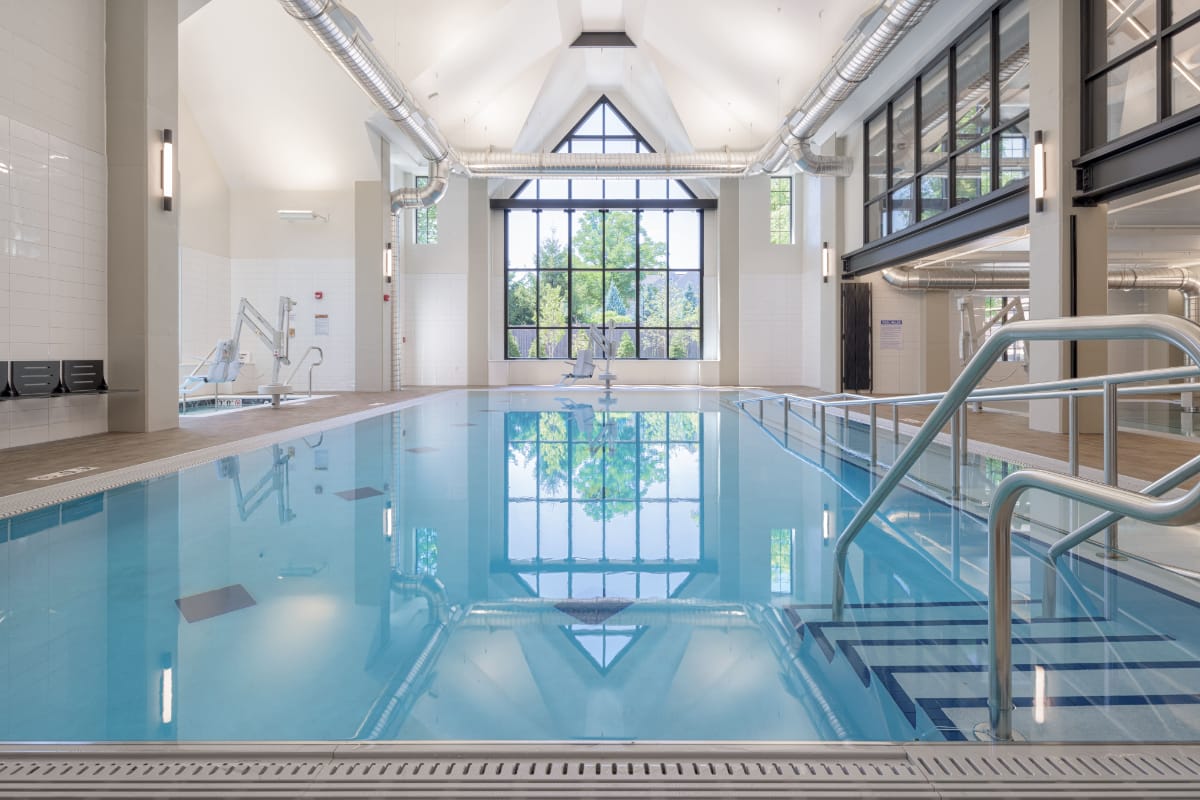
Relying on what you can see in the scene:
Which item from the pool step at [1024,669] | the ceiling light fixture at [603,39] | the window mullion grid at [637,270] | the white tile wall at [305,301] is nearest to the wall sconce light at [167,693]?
the pool step at [1024,669]

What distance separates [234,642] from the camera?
190 centimetres

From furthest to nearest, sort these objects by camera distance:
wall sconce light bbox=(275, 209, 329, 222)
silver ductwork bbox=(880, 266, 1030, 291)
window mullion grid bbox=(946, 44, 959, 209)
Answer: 1. wall sconce light bbox=(275, 209, 329, 222)
2. silver ductwork bbox=(880, 266, 1030, 291)
3. window mullion grid bbox=(946, 44, 959, 209)

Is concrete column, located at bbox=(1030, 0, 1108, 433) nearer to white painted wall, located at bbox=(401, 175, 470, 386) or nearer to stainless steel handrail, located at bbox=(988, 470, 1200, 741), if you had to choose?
stainless steel handrail, located at bbox=(988, 470, 1200, 741)

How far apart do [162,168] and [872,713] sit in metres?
7.79

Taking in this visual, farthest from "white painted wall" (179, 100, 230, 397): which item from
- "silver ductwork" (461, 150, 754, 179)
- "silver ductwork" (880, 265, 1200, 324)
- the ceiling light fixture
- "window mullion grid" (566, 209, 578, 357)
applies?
"silver ductwork" (880, 265, 1200, 324)

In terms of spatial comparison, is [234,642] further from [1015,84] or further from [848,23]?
[848,23]

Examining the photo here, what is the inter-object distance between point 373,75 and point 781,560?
27.6 feet

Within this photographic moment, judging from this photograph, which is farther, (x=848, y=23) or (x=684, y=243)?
(x=684, y=243)

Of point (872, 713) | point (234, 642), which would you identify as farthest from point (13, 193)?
point (872, 713)

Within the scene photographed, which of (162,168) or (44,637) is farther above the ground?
(162,168)

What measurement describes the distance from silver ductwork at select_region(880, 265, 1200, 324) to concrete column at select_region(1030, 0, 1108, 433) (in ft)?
17.3

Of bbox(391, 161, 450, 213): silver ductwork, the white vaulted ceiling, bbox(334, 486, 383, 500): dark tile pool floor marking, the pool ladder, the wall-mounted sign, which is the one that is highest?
the white vaulted ceiling

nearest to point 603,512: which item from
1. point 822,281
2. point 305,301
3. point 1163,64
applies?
point 1163,64

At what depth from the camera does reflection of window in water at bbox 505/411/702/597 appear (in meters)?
2.56
